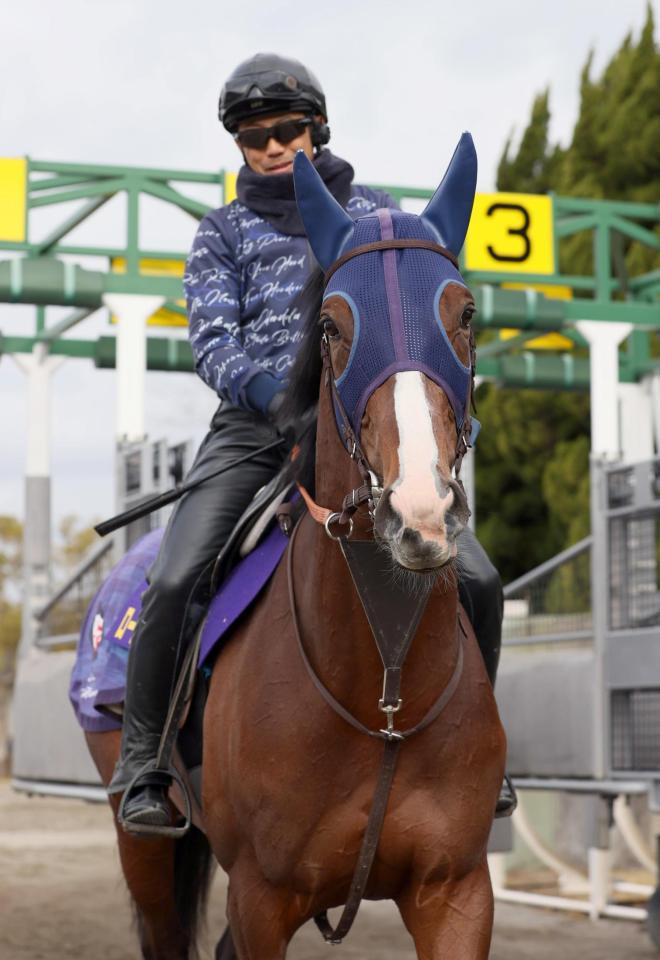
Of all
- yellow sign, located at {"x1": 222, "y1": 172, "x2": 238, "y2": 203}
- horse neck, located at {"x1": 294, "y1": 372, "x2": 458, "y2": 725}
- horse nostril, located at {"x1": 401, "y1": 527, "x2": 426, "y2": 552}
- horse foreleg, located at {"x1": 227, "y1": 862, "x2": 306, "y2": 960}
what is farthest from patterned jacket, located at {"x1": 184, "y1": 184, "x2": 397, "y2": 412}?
yellow sign, located at {"x1": 222, "y1": 172, "x2": 238, "y2": 203}

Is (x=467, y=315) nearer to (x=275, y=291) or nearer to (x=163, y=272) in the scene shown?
(x=275, y=291)

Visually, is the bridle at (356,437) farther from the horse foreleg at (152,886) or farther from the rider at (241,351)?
the horse foreleg at (152,886)

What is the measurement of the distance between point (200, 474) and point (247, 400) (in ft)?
1.20

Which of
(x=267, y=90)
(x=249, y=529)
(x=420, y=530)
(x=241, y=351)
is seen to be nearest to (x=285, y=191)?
(x=267, y=90)

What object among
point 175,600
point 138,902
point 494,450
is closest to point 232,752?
point 175,600

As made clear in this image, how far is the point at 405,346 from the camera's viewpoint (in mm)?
3141

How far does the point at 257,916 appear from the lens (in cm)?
368

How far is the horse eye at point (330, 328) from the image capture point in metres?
3.32

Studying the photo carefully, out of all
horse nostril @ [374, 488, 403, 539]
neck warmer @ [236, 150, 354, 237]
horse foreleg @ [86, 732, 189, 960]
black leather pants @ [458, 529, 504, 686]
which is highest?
neck warmer @ [236, 150, 354, 237]

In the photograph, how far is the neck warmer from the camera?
15.2ft

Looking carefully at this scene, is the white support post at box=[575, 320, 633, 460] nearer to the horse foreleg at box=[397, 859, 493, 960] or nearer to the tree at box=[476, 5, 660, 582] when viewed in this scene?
the tree at box=[476, 5, 660, 582]

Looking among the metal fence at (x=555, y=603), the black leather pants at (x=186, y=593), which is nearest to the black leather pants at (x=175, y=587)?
the black leather pants at (x=186, y=593)

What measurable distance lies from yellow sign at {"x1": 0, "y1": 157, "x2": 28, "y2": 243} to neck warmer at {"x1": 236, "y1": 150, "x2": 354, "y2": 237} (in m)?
A: 8.70

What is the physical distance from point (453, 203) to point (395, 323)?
482mm
